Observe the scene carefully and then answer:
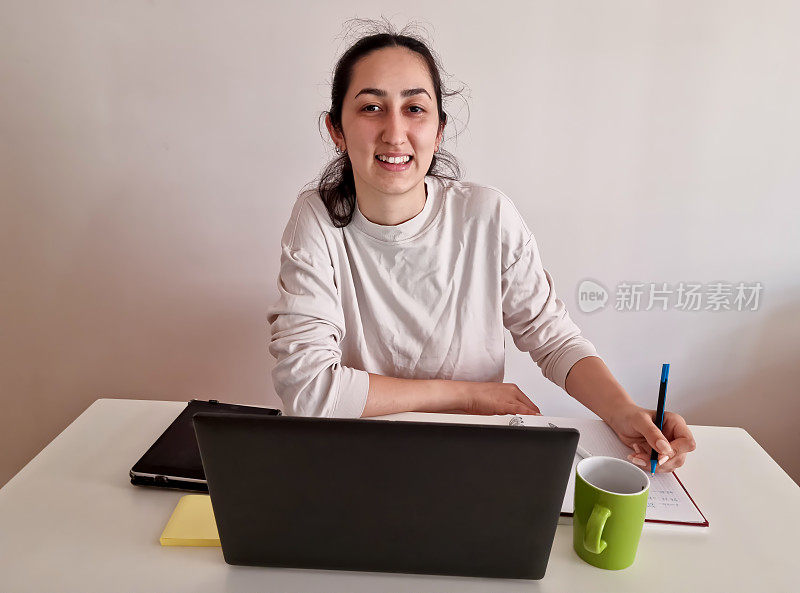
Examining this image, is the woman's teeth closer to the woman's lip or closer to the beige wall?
the woman's lip

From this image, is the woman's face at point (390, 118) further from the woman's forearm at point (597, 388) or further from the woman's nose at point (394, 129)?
the woman's forearm at point (597, 388)

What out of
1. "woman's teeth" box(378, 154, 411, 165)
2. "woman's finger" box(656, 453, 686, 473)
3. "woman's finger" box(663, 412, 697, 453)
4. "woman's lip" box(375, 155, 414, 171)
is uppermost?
"woman's teeth" box(378, 154, 411, 165)

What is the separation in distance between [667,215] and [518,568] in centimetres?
163

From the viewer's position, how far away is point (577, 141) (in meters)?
2.06

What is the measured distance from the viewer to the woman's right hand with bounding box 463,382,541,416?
4.23 feet

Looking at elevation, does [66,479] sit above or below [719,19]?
below

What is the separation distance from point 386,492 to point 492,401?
0.61m

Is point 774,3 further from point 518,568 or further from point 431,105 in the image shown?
point 518,568

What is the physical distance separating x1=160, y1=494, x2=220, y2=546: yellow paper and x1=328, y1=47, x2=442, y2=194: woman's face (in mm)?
716

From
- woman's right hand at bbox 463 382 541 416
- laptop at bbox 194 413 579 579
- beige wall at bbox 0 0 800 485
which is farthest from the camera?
beige wall at bbox 0 0 800 485

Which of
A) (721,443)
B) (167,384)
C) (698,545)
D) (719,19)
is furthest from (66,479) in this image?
(719,19)

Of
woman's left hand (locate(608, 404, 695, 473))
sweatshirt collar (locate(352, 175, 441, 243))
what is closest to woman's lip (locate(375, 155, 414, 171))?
sweatshirt collar (locate(352, 175, 441, 243))

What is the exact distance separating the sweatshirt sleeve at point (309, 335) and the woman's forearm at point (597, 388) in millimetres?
411

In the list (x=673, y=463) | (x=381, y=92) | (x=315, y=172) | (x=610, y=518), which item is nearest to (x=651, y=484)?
(x=673, y=463)
